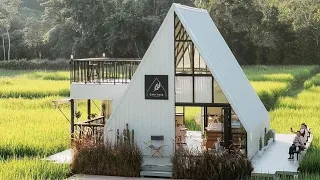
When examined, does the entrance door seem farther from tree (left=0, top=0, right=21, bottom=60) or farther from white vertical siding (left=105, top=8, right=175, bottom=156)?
tree (left=0, top=0, right=21, bottom=60)

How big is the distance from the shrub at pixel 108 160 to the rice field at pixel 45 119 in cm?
74

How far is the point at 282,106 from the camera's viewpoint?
2864 cm

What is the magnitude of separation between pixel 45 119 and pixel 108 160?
8.72 metres

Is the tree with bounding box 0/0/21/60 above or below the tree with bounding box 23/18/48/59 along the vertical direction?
above

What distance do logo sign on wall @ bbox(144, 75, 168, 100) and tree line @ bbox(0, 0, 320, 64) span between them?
45587mm

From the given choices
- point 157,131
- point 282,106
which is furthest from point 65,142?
point 282,106

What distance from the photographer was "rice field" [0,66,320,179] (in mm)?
14657

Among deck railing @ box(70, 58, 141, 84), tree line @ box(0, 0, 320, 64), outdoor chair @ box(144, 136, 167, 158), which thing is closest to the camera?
outdoor chair @ box(144, 136, 167, 158)

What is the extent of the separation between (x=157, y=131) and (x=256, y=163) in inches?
96.4

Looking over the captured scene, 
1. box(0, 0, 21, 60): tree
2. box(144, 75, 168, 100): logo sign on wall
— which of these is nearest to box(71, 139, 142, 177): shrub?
box(144, 75, 168, 100): logo sign on wall

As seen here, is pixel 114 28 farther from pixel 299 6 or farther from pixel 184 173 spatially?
pixel 184 173

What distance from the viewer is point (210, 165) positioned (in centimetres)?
1463

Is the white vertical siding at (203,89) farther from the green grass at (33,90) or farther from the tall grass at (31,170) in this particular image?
the green grass at (33,90)

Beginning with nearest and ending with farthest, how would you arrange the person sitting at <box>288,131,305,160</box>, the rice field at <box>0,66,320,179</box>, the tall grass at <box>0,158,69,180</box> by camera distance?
the tall grass at <box>0,158,69,180</box> < the rice field at <box>0,66,320,179</box> < the person sitting at <box>288,131,305,160</box>
